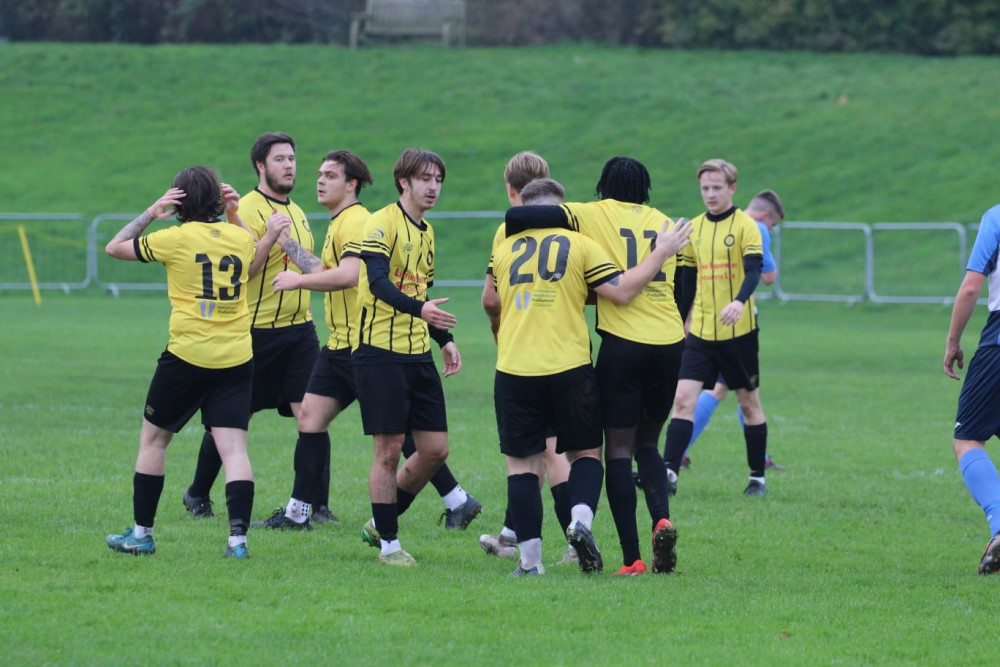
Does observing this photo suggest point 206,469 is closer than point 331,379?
No

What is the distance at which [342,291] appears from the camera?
7.56 m

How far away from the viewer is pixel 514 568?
6914mm

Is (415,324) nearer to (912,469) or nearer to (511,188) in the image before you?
(511,188)

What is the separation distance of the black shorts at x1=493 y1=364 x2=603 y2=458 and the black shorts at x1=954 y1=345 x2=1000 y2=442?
6.31 ft

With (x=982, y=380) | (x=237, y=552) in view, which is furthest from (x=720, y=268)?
(x=237, y=552)

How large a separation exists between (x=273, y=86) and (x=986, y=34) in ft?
78.1

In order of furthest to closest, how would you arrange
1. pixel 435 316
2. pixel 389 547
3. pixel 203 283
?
pixel 389 547 < pixel 203 283 < pixel 435 316

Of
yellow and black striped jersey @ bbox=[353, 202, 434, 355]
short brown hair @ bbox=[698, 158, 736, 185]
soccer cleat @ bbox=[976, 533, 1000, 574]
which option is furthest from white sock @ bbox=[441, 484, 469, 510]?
soccer cleat @ bbox=[976, 533, 1000, 574]

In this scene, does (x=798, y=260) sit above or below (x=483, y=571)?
above

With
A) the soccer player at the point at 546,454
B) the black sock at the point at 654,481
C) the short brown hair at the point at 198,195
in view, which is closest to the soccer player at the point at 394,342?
the soccer player at the point at 546,454

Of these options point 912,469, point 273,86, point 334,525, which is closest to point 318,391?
point 334,525

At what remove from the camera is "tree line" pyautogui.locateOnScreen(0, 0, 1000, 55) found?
4781 centimetres

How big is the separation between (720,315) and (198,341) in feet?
12.8

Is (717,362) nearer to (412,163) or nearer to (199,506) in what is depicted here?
(412,163)
